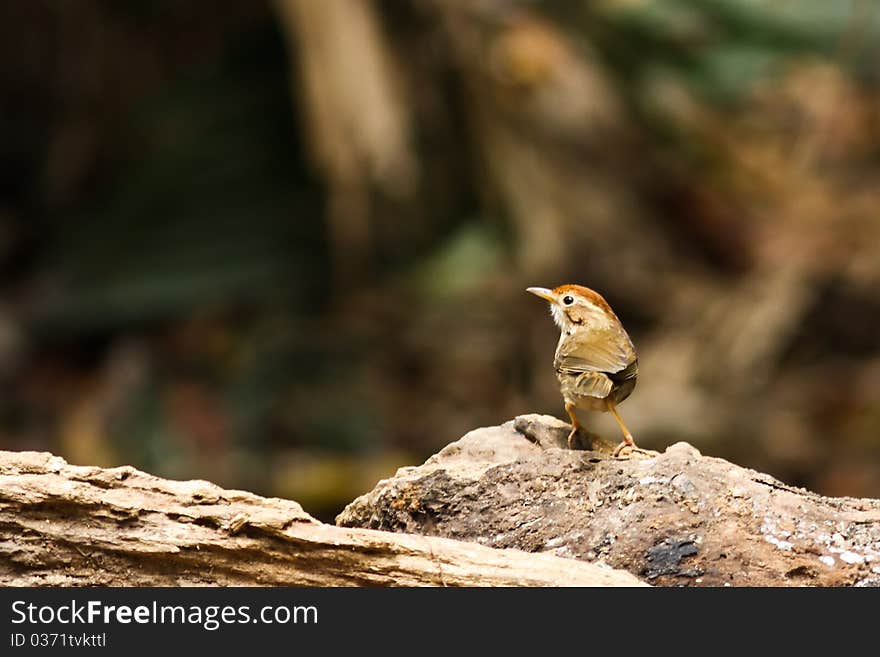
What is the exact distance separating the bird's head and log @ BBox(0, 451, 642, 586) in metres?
0.86

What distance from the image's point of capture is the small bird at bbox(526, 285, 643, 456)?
12.2ft

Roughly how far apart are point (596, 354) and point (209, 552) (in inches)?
47.0

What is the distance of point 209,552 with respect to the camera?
3289 millimetres

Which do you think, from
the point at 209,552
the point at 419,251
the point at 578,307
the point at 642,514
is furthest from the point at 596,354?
the point at 419,251

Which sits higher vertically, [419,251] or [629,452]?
[419,251]

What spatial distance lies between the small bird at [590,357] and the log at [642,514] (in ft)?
0.49

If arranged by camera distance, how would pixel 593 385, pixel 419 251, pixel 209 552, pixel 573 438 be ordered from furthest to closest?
pixel 419 251
pixel 573 438
pixel 593 385
pixel 209 552

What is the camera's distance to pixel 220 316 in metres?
10.6

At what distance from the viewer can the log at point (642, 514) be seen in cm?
336

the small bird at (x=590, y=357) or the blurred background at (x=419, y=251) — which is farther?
the blurred background at (x=419, y=251)

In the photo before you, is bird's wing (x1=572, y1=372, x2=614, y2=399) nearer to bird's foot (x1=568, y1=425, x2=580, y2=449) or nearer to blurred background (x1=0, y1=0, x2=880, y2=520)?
bird's foot (x1=568, y1=425, x2=580, y2=449)

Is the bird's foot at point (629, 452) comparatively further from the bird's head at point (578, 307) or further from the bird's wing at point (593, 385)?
the bird's head at point (578, 307)

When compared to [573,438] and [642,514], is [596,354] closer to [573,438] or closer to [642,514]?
[573,438]

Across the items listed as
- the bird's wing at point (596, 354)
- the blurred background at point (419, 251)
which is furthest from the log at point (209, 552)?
the blurred background at point (419, 251)
